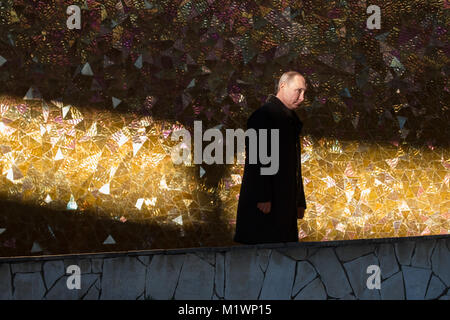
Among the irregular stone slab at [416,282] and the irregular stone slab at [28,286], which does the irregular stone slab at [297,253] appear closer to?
the irregular stone slab at [416,282]

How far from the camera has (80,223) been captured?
6602mm

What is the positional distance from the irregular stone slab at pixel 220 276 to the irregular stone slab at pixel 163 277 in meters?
0.25

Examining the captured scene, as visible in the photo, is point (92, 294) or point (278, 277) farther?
point (92, 294)

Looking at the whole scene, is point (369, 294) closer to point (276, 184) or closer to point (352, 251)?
point (352, 251)

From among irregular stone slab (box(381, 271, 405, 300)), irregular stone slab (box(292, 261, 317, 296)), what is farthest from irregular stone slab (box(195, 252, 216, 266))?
irregular stone slab (box(381, 271, 405, 300))

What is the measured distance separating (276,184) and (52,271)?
5.48 feet

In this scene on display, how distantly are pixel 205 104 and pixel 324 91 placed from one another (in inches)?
45.3

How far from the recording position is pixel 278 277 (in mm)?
4598

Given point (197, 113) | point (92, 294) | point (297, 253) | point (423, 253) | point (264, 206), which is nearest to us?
point (297, 253)

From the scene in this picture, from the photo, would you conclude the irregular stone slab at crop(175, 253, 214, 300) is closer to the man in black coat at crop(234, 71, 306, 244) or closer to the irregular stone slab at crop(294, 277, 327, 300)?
the irregular stone slab at crop(294, 277, 327, 300)

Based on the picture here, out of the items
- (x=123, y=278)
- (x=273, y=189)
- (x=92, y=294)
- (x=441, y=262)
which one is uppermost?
(x=273, y=189)

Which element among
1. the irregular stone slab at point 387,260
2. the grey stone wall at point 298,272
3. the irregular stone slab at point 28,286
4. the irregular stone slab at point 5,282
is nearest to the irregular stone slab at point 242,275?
the grey stone wall at point 298,272

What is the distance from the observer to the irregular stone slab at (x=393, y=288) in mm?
4602

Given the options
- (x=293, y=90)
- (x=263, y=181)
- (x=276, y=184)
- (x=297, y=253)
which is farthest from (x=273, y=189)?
(x=297, y=253)
